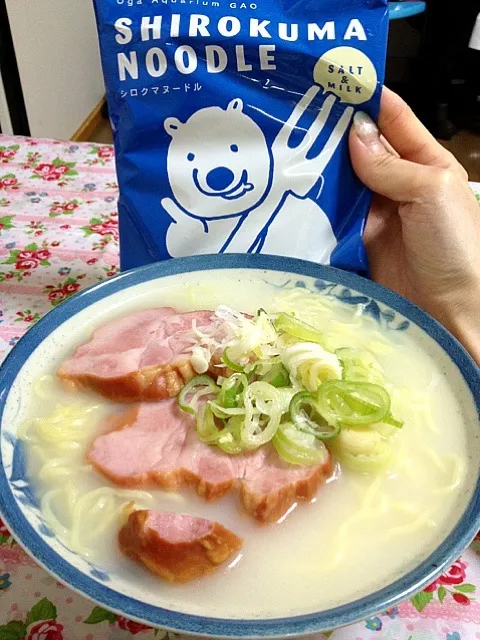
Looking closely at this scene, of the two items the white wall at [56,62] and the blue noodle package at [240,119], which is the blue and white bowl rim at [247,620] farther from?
the white wall at [56,62]

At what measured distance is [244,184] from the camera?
3.63ft

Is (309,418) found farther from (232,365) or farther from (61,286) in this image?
(61,286)

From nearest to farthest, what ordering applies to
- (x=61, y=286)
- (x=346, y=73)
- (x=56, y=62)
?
(x=346, y=73)
(x=61, y=286)
(x=56, y=62)

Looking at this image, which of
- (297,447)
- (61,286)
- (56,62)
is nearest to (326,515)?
(297,447)

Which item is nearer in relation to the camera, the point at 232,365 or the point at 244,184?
the point at 232,365

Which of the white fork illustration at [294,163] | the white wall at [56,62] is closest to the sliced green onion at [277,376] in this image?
the white fork illustration at [294,163]

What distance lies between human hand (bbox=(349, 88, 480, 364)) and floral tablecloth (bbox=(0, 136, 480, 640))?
1.48 ft

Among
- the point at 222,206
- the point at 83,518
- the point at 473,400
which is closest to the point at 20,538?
the point at 83,518

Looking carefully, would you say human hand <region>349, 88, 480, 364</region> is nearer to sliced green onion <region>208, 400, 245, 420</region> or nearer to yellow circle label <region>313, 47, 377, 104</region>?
yellow circle label <region>313, 47, 377, 104</region>

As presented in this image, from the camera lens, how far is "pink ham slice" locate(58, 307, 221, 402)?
32.4 inches

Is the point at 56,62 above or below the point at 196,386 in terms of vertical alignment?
below

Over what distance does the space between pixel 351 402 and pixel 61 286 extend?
2.58 ft

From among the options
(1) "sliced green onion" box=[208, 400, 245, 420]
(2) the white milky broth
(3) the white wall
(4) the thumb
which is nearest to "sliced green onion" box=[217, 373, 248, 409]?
(1) "sliced green onion" box=[208, 400, 245, 420]

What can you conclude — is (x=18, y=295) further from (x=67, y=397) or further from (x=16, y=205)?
(x=67, y=397)
